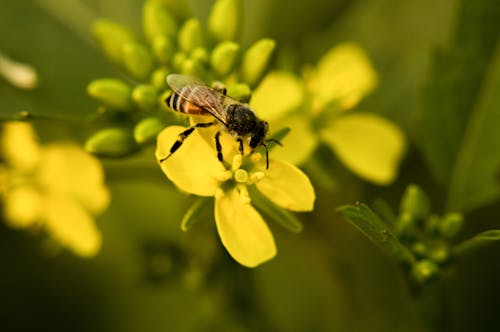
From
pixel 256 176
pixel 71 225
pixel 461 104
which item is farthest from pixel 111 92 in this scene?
pixel 461 104

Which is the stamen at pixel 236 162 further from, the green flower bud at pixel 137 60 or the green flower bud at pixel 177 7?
the green flower bud at pixel 177 7

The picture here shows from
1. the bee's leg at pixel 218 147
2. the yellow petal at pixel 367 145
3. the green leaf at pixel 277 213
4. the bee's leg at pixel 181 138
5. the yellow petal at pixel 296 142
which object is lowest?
the yellow petal at pixel 367 145

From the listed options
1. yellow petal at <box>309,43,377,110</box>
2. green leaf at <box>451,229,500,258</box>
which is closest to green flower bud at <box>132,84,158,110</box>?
yellow petal at <box>309,43,377,110</box>

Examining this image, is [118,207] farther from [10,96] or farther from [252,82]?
[252,82]

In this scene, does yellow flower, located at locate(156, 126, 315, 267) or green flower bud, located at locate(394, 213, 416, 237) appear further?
green flower bud, located at locate(394, 213, 416, 237)

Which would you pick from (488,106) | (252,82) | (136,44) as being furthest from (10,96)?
(488,106)

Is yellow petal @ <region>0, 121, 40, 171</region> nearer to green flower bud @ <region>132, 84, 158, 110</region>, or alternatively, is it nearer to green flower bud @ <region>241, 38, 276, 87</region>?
green flower bud @ <region>132, 84, 158, 110</region>

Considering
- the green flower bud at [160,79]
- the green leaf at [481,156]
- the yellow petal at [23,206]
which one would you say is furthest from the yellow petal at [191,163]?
the yellow petal at [23,206]

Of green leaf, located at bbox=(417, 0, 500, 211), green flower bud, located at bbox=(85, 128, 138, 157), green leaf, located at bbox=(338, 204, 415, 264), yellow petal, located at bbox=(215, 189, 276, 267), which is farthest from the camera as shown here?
green leaf, located at bbox=(417, 0, 500, 211)
